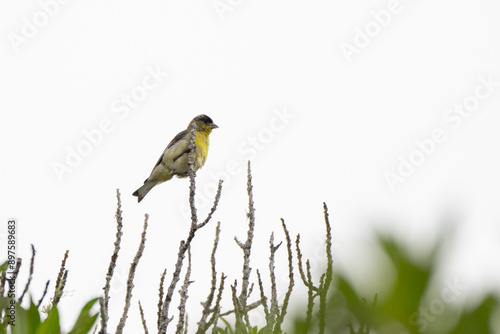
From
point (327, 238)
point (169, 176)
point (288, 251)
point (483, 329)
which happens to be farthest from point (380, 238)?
point (169, 176)

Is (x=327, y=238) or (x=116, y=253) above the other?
(x=116, y=253)

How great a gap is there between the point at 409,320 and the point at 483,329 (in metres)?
0.17

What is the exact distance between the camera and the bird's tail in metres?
9.62

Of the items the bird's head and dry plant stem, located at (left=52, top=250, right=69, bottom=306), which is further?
the bird's head

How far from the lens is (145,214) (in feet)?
9.97

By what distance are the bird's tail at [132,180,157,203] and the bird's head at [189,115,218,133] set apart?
1200 millimetres

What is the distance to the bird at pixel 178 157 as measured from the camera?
9.08m

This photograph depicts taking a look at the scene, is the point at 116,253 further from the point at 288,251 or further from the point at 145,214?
the point at 288,251

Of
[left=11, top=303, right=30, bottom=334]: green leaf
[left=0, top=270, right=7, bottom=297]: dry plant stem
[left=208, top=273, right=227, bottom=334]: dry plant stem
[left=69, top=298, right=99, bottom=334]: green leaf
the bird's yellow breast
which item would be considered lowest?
[left=208, top=273, right=227, bottom=334]: dry plant stem

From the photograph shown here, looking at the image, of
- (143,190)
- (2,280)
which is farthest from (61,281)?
(143,190)

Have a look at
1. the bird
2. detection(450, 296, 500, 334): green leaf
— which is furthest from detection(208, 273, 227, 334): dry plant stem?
the bird

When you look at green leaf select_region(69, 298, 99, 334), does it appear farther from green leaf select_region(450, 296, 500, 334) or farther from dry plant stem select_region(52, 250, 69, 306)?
green leaf select_region(450, 296, 500, 334)

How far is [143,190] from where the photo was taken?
966cm

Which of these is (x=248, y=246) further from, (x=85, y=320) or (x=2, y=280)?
(x=2, y=280)
